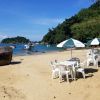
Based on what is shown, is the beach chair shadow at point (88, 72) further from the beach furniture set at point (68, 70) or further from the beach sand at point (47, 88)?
the beach furniture set at point (68, 70)

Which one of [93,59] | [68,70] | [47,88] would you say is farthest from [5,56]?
[47,88]

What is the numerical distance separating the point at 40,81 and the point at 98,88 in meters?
3.47

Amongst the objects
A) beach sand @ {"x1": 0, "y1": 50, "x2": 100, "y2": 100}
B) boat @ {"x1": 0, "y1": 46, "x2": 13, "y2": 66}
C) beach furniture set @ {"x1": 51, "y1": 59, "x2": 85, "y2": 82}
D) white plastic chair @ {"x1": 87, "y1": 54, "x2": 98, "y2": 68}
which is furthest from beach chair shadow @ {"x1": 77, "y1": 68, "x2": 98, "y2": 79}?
boat @ {"x1": 0, "y1": 46, "x2": 13, "y2": 66}

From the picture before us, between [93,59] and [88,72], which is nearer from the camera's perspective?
[88,72]

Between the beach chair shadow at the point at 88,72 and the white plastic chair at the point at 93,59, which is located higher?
the white plastic chair at the point at 93,59

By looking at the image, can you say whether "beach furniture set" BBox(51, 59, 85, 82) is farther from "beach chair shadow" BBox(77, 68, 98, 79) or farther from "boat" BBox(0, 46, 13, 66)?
"boat" BBox(0, 46, 13, 66)

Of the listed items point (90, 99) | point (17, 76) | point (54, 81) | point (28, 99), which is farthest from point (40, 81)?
point (90, 99)

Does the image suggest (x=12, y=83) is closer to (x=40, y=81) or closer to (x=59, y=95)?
(x=40, y=81)

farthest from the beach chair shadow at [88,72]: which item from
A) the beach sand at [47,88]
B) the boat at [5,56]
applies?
the boat at [5,56]

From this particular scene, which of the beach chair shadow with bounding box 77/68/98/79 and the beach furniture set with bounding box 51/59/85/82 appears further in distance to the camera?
the beach chair shadow with bounding box 77/68/98/79

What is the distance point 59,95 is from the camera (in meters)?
12.0

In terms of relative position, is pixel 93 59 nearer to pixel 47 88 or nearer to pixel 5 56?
pixel 47 88

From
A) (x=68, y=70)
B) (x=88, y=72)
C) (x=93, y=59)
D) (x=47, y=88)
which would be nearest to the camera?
(x=47, y=88)

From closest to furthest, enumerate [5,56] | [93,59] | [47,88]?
[47,88] < [93,59] < [5,56]
